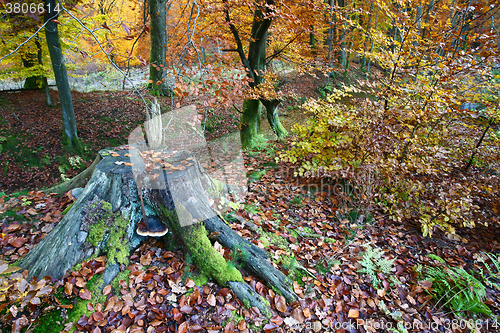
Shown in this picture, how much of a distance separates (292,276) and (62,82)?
9.63 meters

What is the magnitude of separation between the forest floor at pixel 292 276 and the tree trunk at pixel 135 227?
13 centimetres

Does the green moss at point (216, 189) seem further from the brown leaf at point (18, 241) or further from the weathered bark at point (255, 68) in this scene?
the weathered bark at point (255, 68)

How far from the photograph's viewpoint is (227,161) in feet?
23.2

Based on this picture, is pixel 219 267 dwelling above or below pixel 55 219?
below

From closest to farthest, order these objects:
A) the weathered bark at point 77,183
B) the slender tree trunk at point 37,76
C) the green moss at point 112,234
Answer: the green moss at point 112,234, the weathered bark at point 77,183, the slender tree trunk at point 37,76

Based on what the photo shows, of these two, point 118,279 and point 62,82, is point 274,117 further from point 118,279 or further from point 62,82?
point 62,82

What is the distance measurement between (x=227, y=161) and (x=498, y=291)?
5933 millimetres

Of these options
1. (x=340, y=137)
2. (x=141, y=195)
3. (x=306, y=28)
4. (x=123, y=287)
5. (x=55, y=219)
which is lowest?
(x=123, y=287)

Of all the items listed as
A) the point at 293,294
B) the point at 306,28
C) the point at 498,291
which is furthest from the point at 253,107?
the point at 498,291

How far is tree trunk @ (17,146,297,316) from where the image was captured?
Result: 2.50m

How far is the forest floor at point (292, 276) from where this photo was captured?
2268 mm

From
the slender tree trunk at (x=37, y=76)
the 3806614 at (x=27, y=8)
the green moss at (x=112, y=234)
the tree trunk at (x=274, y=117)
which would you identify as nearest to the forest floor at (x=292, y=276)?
the green moss at (x=112, y=234)

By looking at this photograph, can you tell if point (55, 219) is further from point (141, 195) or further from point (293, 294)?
point (293, 294)

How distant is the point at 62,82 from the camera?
812 centimetres
